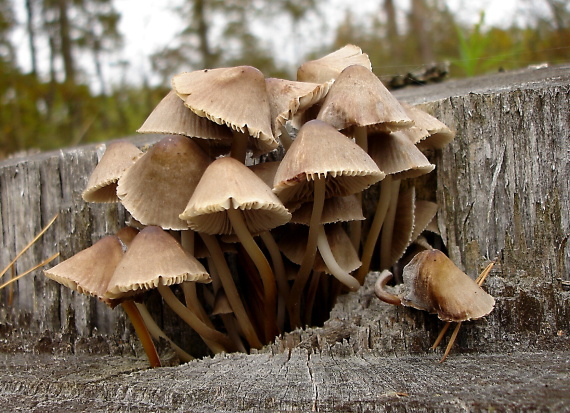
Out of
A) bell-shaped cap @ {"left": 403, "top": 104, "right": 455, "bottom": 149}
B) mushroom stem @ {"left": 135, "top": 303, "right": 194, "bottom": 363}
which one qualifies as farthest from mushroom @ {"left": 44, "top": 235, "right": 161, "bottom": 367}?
bell-shaped cap @ {"left": 403, "top": 104, "right": 455, "bottom": 149}

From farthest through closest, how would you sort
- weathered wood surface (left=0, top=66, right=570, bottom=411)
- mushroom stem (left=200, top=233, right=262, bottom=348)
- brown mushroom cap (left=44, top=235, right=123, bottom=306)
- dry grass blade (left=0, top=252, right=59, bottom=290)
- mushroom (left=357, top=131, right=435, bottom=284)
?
dry grass blade (left=0, top=252, right=59, bottom=290) → mushroom stem (left=200, top=233, right=262, bottom=348) → mushroom (left=357, top=131, right=435, bottom=284) → brown mushroom cap (left=44, top=235, right=123, bottom=306) → weathered wood surface (left=0, top=66, right=570, bottom=411)

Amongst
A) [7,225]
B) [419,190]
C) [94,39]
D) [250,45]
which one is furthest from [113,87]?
[419,190]

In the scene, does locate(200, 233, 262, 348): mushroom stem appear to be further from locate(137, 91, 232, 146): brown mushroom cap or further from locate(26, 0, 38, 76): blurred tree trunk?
locate(26, 0, 38, 76): blurred tree trunk

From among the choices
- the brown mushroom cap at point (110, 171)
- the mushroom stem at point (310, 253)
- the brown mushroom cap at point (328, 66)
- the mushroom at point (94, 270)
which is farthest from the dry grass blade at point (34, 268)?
the brown mushroom cap at point (328, 66)

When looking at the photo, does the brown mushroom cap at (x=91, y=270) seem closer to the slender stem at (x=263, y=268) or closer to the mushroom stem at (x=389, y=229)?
the slender stem at (x=263, y=268)

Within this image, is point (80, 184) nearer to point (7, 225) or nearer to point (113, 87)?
point (7, 225)

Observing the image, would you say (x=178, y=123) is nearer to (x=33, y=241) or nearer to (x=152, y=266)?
(x=152, y=266)
